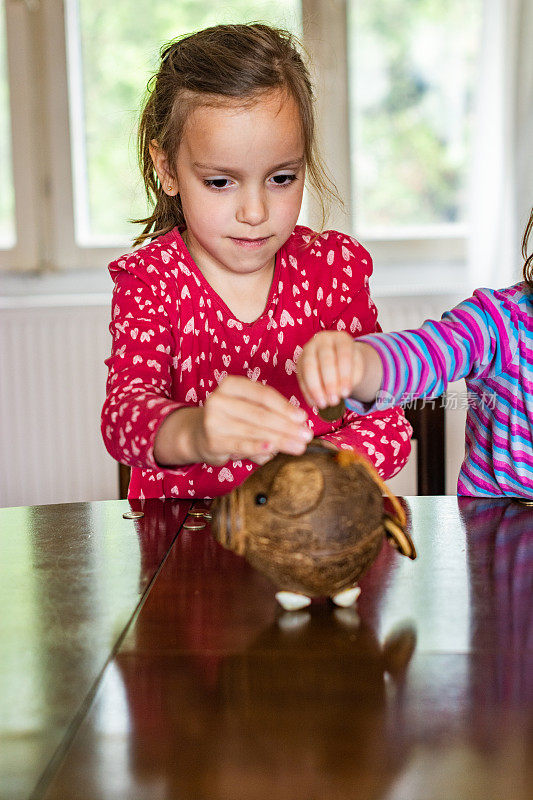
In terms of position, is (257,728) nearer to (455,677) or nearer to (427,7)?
(455,677)

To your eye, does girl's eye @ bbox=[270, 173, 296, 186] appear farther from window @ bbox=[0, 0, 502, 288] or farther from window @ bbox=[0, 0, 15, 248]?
window @ bbox=[0, 0, 15, 248]

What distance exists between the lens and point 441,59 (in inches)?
116

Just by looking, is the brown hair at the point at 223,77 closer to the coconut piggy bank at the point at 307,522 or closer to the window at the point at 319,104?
the coconut piggy bank at the point at 307,522

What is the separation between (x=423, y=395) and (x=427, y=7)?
88.0 inches

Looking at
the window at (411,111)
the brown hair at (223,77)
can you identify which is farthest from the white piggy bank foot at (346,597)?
the window at (411,111)

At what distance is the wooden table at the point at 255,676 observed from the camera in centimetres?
53

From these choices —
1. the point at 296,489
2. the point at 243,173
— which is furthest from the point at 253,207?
the point at 296,489

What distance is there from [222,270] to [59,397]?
1.72 meters

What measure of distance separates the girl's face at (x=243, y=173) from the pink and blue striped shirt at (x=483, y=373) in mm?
229

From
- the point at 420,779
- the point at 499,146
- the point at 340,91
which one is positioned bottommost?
the point at 420,779

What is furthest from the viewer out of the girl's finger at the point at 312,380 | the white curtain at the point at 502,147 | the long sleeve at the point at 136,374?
the white curtain at the point at 502,147

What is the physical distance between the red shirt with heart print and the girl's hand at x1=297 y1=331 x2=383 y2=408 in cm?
30

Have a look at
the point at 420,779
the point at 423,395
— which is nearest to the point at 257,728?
the point at 420,779

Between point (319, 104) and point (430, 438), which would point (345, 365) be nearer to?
point (430, 438)
